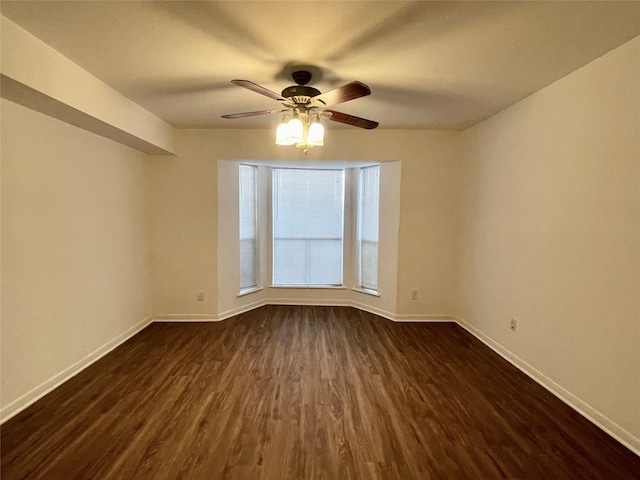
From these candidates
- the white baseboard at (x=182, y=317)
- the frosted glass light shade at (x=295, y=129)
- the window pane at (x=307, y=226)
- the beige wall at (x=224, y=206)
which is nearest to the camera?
the frosted glass light shade at (x=295, y=129)

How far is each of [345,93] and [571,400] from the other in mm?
2724

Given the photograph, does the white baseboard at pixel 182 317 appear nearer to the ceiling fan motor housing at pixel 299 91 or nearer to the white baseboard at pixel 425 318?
the white baseboard at pixel 425 318

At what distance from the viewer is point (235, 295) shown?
15.2 ft

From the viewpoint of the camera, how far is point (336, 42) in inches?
80.4

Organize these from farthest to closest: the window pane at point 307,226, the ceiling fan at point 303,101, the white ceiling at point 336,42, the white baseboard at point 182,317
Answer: the window pane at point 307,226 → the white baseboard at point 182,317 → the ceiling fan at point 303,101 → the white ceiling at point 336,42

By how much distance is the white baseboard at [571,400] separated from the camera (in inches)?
81.0

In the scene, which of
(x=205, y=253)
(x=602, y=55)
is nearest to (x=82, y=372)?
(x=205, y=253)

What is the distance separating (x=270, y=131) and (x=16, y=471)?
368cm

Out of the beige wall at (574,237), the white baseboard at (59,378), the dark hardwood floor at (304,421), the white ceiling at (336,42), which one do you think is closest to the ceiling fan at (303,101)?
the white ceiling at (336,42)

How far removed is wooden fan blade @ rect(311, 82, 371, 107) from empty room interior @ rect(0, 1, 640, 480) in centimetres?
2

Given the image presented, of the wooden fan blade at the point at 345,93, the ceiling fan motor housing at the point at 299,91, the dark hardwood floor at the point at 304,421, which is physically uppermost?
the ceiling fan motor housing at the point at 299,91

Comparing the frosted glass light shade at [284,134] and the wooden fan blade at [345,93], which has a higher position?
the wooden fan blade at [345,93]

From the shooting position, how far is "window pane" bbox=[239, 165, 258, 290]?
15.7ft

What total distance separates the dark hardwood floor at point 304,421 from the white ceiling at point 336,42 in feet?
7.99
